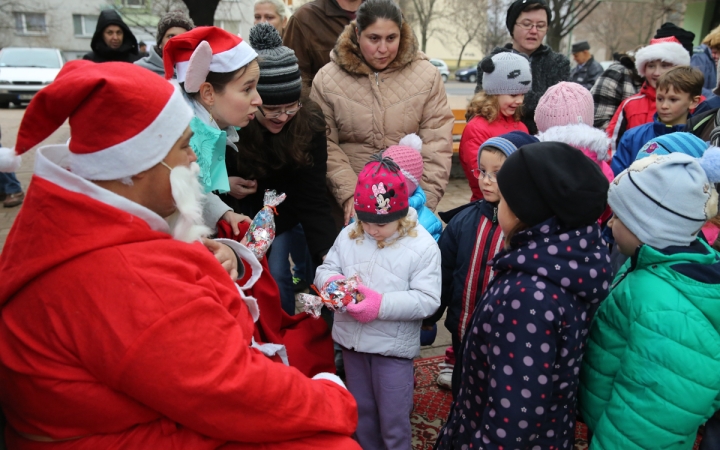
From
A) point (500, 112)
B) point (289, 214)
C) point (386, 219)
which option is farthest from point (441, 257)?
point (500, 112)

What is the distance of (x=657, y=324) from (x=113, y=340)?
5.39 ft

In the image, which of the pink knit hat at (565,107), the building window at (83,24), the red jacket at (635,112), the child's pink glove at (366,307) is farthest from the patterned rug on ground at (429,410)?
the building window at (83,24)

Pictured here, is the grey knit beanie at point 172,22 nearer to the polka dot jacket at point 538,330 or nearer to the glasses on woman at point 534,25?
the glasses on woman at point 534,25

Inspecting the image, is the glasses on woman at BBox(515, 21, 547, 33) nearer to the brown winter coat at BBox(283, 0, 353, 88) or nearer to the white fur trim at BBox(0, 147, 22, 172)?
the brown winter coat at BBox(283, 0, 353, 88)

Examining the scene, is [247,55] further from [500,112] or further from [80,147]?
[500,112]

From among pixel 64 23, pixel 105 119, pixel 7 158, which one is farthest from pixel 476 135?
pixel 64 23

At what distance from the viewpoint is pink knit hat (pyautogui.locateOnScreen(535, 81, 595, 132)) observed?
11.6 feet

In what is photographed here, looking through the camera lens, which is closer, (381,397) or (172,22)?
(381,397)

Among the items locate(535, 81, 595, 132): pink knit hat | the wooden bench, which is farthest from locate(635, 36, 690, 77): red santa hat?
the wooden bench

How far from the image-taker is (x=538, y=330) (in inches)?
69.1

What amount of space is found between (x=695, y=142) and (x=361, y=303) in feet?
6.79

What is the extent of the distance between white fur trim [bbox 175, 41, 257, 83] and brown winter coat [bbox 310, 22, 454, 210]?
1130 mm

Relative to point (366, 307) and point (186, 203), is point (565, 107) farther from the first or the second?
point (186, 203)

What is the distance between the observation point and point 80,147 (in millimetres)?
1401
